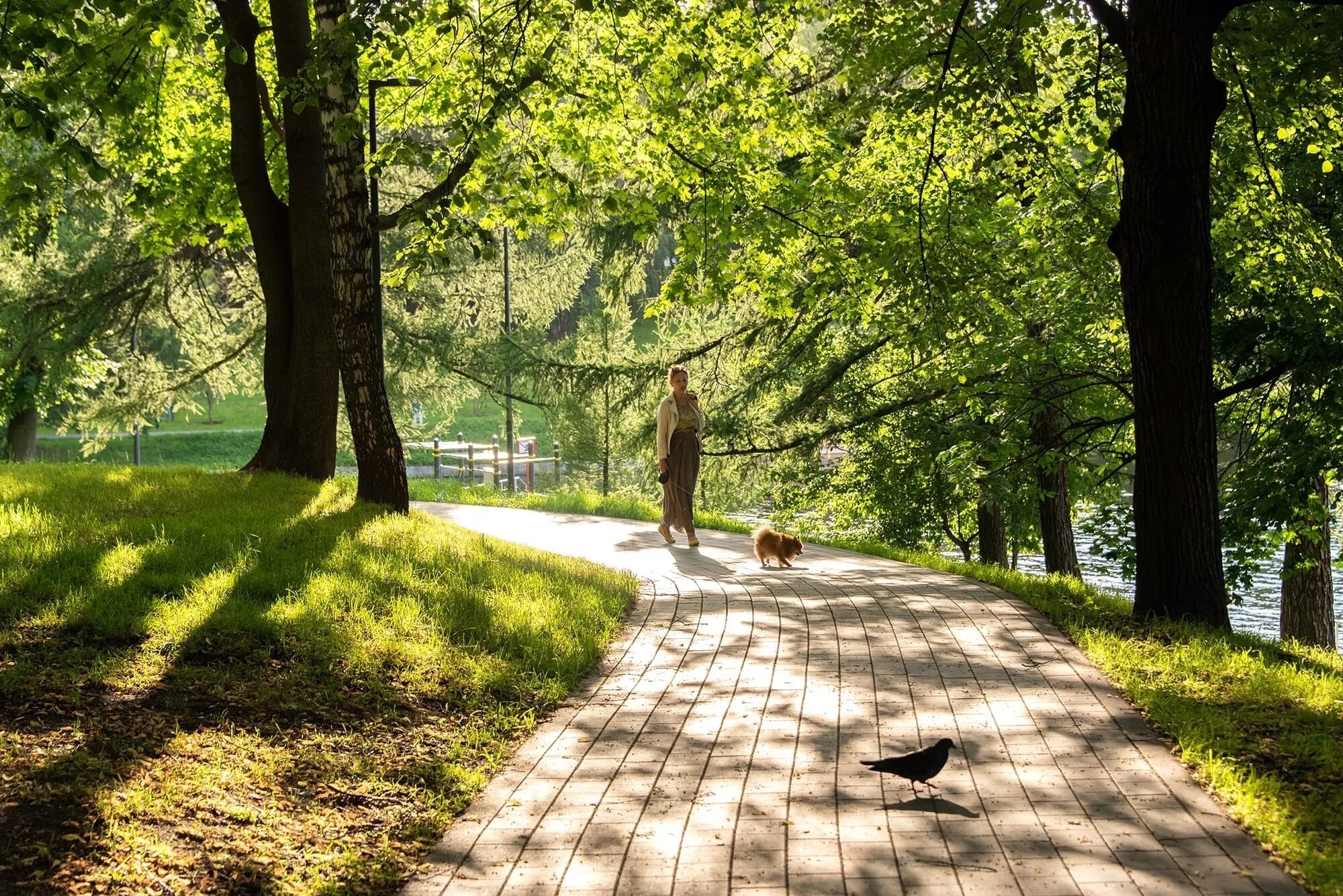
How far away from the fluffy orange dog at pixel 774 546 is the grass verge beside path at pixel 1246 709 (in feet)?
8.40

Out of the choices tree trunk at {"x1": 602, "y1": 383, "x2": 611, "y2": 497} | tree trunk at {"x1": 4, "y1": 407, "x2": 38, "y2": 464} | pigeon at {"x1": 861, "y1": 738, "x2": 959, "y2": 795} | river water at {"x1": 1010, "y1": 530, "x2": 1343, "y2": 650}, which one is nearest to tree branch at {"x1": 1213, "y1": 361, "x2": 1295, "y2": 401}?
pigeon at {"x1": 861, "y1": 738, "x2": 959, "y2": 795}

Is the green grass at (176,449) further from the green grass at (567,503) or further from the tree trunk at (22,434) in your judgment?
the green grass at (567,503)

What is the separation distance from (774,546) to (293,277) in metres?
6.06

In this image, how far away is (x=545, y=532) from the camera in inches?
603

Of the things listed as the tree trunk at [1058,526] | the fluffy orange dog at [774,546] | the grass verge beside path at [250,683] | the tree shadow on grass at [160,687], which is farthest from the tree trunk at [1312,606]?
the tree shadow on grass at [160,687]

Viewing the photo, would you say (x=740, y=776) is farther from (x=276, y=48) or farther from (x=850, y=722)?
(x=276, y=48)

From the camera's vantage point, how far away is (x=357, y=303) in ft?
35.3

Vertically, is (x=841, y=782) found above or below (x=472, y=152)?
below

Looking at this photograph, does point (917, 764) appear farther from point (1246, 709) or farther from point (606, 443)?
point (606, 443)

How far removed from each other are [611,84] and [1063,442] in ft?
21.0

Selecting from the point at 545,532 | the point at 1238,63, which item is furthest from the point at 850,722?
the point at 545,532

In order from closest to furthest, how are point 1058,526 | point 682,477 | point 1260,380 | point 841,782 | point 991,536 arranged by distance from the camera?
1. point 841,782
2. point 1260,380
3. point 682,477
4. point 1058,526
5. point 991,536

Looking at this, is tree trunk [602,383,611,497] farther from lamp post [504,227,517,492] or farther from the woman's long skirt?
the woman's long skirt

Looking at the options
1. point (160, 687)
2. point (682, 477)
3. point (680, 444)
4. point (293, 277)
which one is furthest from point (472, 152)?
point (160, 687)
